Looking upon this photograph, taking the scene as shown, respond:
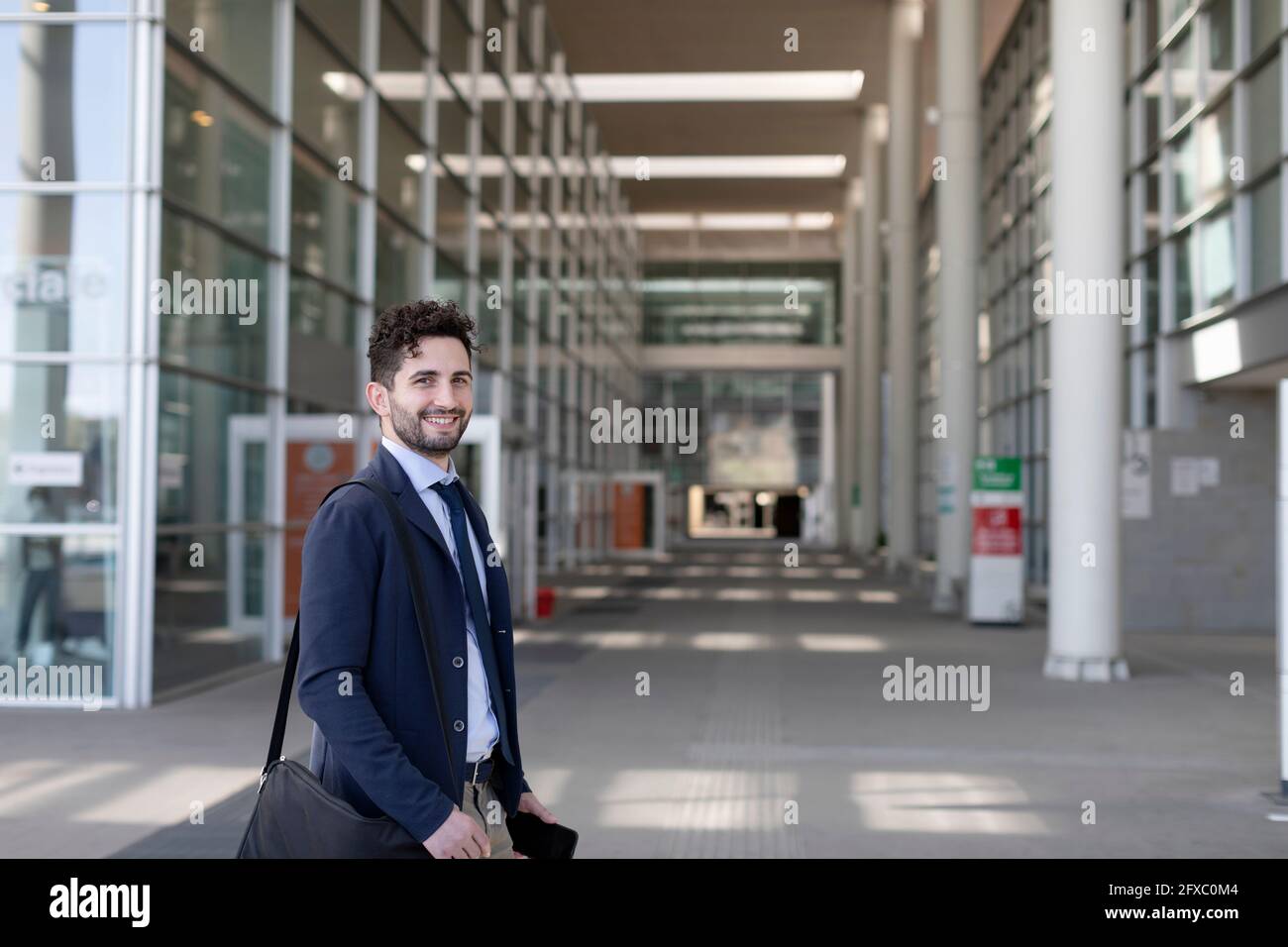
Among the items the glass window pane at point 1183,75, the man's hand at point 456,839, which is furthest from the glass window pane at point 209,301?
the glass window pane at point 1183,75

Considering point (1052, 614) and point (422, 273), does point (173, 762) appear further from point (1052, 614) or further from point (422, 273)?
point (422, 273)

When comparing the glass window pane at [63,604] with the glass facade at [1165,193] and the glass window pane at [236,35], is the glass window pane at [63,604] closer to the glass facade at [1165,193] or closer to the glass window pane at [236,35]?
the glass window pane at [236,35]

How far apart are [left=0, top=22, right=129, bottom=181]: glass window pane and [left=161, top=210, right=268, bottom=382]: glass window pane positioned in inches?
28.3

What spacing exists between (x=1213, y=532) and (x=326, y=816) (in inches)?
685

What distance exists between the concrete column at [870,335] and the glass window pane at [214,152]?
2882cm

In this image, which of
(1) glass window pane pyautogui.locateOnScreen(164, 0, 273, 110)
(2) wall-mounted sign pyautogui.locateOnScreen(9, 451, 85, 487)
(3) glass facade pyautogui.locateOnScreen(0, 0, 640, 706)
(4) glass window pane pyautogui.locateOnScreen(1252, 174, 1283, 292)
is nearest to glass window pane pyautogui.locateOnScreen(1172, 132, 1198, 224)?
(4) glass window pane pyautogui.locateOnScreen(1252, 174, 1283, 292)

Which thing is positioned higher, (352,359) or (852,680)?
(352,359)

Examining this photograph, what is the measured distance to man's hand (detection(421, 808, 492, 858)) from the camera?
8.64 ft

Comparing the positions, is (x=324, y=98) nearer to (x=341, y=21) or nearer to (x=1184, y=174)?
(x=341, y=21)

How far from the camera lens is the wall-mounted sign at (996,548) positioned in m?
18.8

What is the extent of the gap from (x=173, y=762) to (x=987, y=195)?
26784 millimetres

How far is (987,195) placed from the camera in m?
32.0
